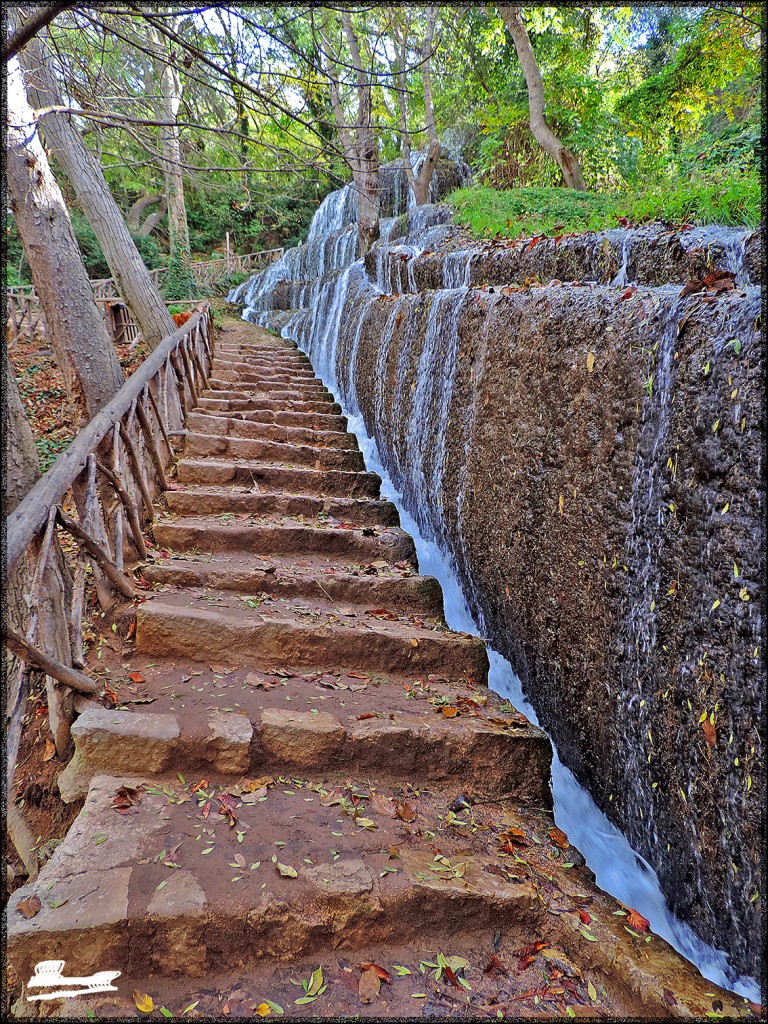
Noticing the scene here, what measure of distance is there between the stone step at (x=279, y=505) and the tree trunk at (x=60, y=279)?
180 centimetres

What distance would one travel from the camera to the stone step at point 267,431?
5.96 metres

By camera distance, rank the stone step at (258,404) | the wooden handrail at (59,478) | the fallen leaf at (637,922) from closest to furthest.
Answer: the fallen leaf at (637,922), the wooden handrail at (59,478), the stone step at (258,404)

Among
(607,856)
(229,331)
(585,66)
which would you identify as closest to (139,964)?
(607,856)

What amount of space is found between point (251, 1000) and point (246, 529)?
2.97m

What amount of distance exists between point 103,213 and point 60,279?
2.48 metres

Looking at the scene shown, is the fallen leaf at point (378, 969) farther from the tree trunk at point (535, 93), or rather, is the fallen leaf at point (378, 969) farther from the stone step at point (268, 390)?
the tree trunk at point (535, 93)

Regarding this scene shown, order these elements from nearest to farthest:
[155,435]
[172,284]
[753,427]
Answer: [753,427], [155,435], [172,284]

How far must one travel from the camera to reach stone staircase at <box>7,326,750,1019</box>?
184cm

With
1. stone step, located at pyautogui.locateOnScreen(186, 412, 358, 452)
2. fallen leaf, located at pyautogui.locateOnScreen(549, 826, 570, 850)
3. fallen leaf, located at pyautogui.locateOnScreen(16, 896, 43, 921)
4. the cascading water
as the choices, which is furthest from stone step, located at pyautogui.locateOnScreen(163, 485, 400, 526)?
fallen leaf, located at pyautogui.locateOnScreen(16, 896, 43, 921)

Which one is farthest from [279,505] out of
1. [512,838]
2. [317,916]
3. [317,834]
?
[317,916]

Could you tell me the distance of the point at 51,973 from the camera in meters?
1.76

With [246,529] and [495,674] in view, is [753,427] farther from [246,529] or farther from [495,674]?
[246,529]

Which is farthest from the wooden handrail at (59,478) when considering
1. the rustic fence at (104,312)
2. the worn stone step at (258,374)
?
the rustic fence at (104,312)

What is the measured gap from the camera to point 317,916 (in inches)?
78.9
